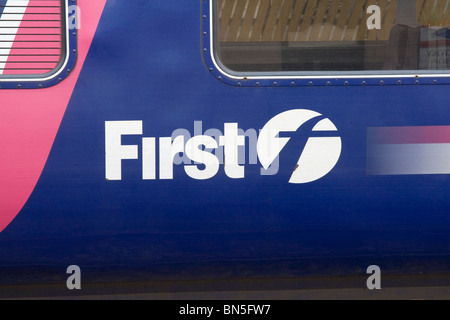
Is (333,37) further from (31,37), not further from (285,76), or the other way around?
(31,37)

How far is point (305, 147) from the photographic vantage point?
112 inches

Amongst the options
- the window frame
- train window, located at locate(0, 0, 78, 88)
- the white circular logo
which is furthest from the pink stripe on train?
the white circular logo

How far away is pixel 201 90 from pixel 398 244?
1.24 metres

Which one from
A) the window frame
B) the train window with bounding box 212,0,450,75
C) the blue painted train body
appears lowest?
the blue painted train body

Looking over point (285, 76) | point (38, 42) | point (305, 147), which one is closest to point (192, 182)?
point (305, 147)

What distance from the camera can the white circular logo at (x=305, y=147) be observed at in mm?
2832

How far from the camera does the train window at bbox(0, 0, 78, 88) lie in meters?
2.78

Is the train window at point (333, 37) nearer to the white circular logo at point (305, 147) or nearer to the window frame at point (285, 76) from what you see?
the window frame at point (285, 76)

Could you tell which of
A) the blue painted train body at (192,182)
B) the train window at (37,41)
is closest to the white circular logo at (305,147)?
the blue painted train body at (192,182)

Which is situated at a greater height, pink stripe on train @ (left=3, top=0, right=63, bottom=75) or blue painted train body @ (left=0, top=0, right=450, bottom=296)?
pink stripe on train @ (left=3, top=0, right=63, bottom=75)

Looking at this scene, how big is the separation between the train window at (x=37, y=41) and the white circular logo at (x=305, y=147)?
100 cm

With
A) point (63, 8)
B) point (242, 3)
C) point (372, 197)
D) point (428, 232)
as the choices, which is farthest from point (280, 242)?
point (63, 8)

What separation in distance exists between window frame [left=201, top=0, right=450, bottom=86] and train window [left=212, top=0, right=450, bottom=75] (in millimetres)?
24

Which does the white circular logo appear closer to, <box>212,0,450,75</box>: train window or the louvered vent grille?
<box>212,0,450,75</box>: train window
